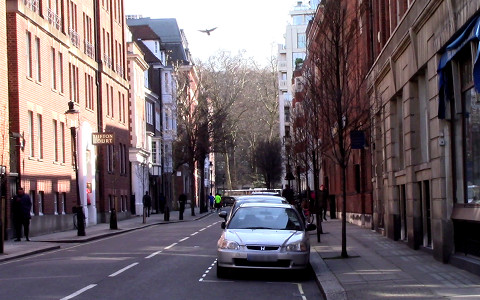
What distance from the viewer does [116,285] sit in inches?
529

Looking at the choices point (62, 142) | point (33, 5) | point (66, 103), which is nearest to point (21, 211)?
point (62, 142)

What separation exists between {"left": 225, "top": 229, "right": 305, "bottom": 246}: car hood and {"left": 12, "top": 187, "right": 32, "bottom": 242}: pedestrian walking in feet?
46.3

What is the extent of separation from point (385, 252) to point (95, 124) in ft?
90.7

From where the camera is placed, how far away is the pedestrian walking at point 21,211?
27297mm

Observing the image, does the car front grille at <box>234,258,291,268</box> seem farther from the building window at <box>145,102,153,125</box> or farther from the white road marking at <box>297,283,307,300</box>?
the building window at <box>145,102,153,125</box>

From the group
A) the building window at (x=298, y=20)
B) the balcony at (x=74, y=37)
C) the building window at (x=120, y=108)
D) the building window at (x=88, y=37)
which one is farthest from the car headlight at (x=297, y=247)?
the building window at (x=298, y=20)

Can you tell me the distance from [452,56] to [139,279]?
7.24m

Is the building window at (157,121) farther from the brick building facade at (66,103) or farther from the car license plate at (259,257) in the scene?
the car license plate at (259,257)

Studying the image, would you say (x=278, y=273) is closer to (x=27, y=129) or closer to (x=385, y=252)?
(x=385, y=252)

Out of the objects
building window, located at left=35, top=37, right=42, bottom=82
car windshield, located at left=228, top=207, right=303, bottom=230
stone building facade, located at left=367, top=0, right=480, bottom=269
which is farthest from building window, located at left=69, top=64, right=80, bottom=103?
car windshield, located at left=228, top=207, right=303, bottom=230

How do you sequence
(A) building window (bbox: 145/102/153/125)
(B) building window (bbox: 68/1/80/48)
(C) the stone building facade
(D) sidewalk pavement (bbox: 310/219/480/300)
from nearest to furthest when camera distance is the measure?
(D) sidewalk pavement (bbox: 310/219/480/300)
(C) the stone building facade
(B) building window (bbox: 68/1/80/48)
(A) building window (bbox: 145/102/153/125)

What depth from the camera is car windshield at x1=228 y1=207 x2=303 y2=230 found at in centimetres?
1575

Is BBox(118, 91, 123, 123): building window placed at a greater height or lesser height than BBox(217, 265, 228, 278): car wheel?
greater

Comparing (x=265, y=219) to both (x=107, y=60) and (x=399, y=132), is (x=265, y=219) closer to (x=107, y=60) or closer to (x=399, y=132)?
(x=399, y=132)
